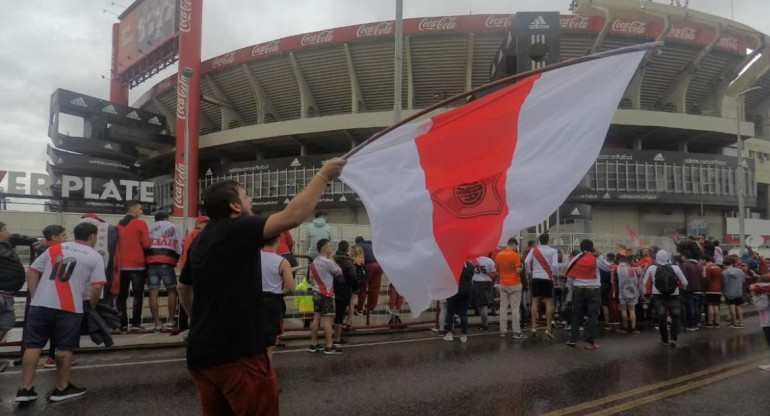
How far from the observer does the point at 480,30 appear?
33.2m

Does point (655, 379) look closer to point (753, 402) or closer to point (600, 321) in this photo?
point (753, 402)

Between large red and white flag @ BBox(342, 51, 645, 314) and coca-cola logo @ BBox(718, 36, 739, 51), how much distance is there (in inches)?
1594

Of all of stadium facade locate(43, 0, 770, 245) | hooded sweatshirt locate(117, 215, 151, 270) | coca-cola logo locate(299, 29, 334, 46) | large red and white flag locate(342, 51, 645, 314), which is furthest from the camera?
coca-cola logo locate(299, 29, 334, 46)

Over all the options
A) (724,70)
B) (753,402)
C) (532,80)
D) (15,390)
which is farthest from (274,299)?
(724,70)

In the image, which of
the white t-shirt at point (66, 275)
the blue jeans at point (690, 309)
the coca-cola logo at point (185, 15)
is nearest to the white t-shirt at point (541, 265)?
the blue jeans at point (690, 309)

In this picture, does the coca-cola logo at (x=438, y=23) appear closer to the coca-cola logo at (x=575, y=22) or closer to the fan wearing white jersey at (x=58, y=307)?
the coca-cola logo at (x=575, y=22)

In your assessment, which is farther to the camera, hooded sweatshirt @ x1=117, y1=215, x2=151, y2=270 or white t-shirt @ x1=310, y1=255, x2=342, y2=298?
hooded sweatshirt @ x1=117, y1=215, x2=151, y2=270

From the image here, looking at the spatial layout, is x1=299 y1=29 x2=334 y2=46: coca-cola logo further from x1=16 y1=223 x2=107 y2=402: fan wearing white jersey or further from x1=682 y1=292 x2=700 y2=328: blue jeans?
x1=16 y1=223 x2=107 y2=402: fan wearing white jersey

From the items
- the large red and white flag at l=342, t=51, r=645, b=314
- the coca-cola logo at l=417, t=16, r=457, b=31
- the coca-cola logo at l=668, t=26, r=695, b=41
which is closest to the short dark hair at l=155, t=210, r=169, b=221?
the large red and white flag at l=342, t=51, r=645, b=314

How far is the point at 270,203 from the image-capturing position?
1544 inches

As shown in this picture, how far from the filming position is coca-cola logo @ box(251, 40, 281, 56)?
36.6m

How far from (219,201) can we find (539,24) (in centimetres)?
1170

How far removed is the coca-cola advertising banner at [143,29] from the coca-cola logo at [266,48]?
7100mm

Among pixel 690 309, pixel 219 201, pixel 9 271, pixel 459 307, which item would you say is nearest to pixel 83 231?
pixel 9 271
